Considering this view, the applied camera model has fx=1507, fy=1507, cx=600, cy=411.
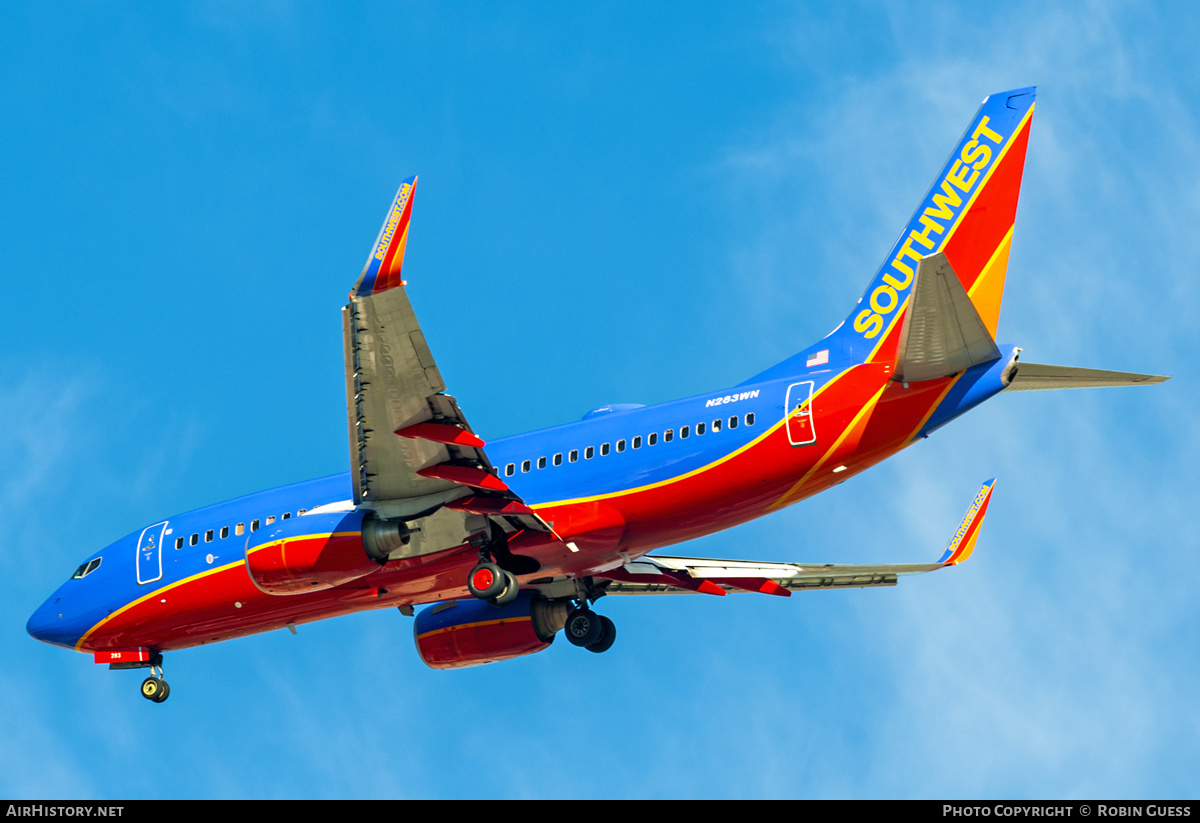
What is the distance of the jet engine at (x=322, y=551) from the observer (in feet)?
97.1

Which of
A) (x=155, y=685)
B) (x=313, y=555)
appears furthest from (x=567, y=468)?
(x=155, y=685)

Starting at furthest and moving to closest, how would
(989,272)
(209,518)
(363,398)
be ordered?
(209,518)
(989,272)
(363,398)

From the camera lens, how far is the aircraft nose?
3453 cm

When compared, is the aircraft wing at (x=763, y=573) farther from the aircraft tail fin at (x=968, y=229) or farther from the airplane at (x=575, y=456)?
the aircraft tail fin at (x=968, y=229)

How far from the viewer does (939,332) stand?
26469 mm

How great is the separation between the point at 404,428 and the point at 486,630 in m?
9.57

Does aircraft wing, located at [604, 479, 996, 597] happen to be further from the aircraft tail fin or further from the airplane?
the aircraft tail fin

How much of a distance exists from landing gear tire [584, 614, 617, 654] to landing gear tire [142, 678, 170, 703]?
9.82 metres

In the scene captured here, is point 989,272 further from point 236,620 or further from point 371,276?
point 236,620

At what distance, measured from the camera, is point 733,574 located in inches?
1431

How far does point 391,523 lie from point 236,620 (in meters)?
6.19

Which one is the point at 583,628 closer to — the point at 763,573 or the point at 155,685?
the point at 763,573
